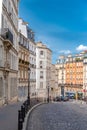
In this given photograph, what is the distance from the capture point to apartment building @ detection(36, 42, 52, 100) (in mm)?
101750

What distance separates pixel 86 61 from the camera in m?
143

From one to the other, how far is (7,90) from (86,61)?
101m

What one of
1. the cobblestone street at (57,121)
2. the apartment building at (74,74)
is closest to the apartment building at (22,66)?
the cobblestone street at (57,121)

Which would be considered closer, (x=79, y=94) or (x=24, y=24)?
(x=24, y=24)

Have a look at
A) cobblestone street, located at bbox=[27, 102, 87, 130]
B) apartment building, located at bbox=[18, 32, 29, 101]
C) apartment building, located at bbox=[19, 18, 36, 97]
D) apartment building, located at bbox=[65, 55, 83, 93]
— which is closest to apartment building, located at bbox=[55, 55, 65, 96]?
apartment building, located at bbox=[65, 55, 83, 93]

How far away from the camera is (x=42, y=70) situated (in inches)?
4065

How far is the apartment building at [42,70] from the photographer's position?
101750 mm

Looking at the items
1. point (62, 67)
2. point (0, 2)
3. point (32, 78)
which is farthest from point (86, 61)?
point (0, 2)

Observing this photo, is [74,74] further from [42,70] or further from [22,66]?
[22,66]

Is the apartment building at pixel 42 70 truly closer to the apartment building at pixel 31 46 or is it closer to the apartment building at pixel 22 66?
the apartment building at pixel 31 46

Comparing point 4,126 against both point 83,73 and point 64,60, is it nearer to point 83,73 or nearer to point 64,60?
point 83,73

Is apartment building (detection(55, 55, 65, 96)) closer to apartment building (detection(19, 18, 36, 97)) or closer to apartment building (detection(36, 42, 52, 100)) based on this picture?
apartment building (detection(36, 42, 52, 100))

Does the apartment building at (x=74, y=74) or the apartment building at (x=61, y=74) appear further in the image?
the apartment building at (x=61, y=74)

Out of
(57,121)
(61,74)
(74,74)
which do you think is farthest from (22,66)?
(61,74)
